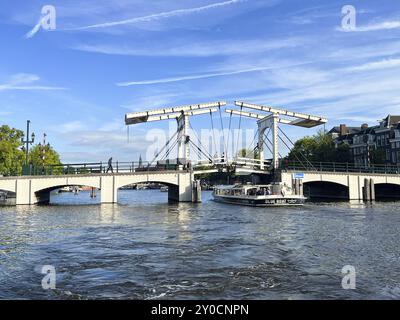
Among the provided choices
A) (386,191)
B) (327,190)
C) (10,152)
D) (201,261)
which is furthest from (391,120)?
(201,261)

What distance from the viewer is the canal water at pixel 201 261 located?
364 inches

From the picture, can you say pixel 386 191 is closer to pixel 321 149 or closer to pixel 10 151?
pixel 321 149

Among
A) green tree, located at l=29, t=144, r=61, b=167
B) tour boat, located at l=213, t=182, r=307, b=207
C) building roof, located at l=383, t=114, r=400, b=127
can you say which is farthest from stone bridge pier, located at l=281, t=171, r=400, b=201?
green tree, located at l=29, t=144, r=61, b=167

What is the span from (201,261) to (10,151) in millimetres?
49275

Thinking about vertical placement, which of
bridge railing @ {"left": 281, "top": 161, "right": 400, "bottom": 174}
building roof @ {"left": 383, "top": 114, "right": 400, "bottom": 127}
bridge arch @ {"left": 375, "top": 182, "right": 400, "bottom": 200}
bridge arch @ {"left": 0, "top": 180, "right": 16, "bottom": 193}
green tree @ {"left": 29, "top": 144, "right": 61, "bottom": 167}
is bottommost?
bridge arch @ {"left": 375, "top": 182, "right": 400, "bottom": 200}

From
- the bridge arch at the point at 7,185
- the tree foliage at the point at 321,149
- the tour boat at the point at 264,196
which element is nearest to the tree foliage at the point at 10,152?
the bridge arch at the point at 7,185

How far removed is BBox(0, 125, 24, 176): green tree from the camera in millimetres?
53844

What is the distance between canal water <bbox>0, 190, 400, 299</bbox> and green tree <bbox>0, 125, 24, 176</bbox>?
122ft

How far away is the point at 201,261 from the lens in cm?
1240

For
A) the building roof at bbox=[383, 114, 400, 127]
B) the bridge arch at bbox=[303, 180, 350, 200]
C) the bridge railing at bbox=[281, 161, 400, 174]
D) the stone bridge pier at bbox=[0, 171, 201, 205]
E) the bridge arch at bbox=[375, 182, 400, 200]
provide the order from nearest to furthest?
the stone bridge pier at bbox=[0, 171, 201, 205], the bridge railing at bbox=[281, 161, 400, 174], the bridge arch at bbox=[303, 180, 350, 200], the bridge arch at bbox=[375, 182, 400, 200], the building roof at bbox=[383, 114, 400, 127]

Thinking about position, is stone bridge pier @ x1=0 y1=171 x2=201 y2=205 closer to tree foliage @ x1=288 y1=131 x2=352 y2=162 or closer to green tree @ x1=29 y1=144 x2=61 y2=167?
tree foliage @ x1=288 y1=131 x2=352 y2=162

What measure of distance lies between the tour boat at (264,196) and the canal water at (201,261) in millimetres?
16101

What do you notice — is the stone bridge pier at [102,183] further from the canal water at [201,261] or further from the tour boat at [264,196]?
the canal water at [201,261]
